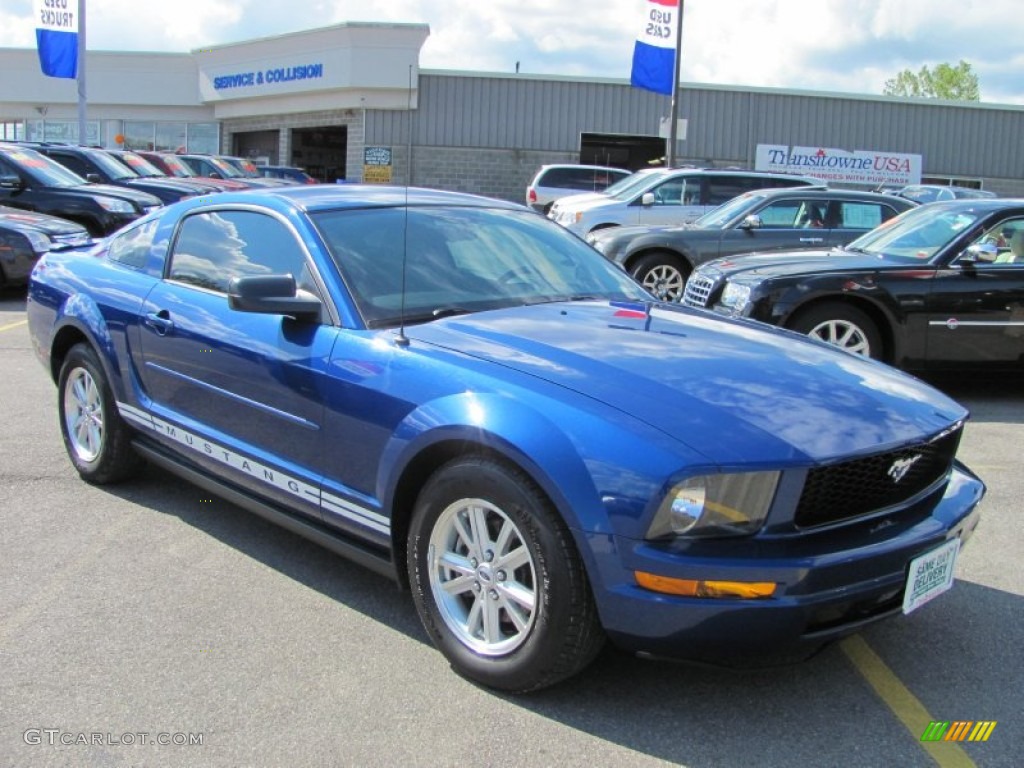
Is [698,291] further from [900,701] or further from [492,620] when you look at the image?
[492,620]

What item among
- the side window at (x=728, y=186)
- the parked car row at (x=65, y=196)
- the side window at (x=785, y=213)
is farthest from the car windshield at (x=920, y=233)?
the side window at (x=728, y=186)

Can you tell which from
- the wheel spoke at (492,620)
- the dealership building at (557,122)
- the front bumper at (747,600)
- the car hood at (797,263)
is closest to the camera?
the front bumper at (747,600)

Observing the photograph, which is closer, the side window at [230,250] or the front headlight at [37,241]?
the side window at [230,250]

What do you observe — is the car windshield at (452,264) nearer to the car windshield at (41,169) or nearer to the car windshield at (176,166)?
the car windshield at (41,169)

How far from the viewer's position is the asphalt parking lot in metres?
2.70

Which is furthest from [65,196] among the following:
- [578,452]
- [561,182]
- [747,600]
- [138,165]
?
[747,600]

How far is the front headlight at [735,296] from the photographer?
7.28m

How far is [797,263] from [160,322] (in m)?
5.13

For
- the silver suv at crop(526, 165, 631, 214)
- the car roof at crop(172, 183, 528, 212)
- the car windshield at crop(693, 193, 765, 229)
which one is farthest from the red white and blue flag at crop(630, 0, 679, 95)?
the car roof at crop(172, 183, 528, 212)

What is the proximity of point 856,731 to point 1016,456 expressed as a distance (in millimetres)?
3739

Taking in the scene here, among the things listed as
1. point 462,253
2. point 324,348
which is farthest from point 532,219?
point 324,348

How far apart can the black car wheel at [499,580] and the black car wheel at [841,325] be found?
15.9 feet

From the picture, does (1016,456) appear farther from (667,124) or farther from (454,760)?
(667,124)

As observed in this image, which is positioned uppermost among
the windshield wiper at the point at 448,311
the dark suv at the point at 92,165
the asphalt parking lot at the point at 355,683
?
the dark suv at the point at 92,165
